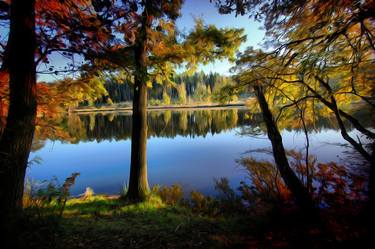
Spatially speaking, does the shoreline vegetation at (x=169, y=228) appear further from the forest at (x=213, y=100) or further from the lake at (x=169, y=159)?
the lake at (x=169, y=159)

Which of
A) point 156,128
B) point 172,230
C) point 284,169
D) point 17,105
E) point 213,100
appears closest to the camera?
point 17,105

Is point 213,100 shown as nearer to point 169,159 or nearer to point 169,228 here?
point 169,228

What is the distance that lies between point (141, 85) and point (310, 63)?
3.69 m

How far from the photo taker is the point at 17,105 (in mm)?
2498

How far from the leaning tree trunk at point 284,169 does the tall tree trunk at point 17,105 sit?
12.5 ft

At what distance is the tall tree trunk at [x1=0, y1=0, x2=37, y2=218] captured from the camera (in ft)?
8.00

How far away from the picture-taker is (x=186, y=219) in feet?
13.2

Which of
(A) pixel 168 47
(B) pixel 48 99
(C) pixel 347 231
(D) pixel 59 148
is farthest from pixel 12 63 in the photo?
(D) pixel 59 148

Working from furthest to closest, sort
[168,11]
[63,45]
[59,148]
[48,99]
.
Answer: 1. [59,148]
2. [48,99]
3. [168,11]
4. [63,45]

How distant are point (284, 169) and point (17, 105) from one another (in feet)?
14.2

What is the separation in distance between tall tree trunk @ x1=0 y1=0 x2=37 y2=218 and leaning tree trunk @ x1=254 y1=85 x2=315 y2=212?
381 cm

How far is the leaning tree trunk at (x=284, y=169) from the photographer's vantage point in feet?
11.0

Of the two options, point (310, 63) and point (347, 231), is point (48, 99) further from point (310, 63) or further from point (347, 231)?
point (347, 231)

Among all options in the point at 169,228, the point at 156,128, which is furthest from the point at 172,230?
the point at 156,128
